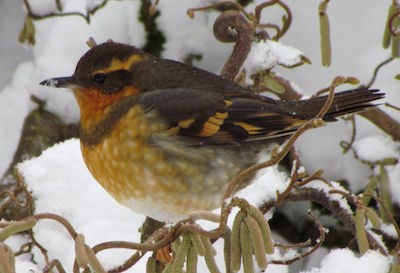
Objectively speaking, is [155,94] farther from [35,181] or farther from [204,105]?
Result: [35,181]

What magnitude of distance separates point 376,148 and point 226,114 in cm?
63

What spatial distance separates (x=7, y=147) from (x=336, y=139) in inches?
55.5

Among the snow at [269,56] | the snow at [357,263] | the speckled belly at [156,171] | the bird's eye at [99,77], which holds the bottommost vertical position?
the snow at [357,263]

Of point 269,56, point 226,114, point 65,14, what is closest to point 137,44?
point 65,14

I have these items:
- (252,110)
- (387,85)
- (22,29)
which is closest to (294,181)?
(252,110)

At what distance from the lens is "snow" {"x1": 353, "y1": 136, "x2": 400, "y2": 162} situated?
10.4ft

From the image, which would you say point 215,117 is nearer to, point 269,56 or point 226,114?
point 226,114

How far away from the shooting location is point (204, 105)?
2.90 m

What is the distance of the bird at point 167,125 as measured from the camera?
2822 mm

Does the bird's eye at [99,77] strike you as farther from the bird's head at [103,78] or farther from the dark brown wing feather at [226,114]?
the dark brown wing feather at [226,114]

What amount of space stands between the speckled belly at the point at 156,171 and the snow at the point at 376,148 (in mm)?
570

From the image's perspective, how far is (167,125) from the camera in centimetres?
287

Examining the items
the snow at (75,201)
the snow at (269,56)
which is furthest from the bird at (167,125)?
the snow at (269,56)

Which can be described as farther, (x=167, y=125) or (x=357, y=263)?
(x=167, y=125)
